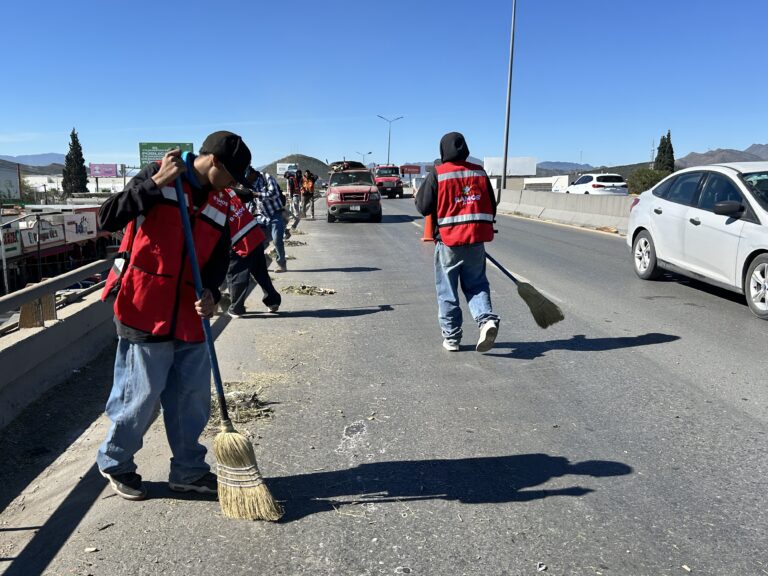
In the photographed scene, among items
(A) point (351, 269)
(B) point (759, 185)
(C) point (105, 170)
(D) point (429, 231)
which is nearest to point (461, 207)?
(D) point (429, 231)

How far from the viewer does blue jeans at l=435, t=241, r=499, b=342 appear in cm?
609

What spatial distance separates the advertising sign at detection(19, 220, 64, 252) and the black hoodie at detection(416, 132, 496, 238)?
1207cm

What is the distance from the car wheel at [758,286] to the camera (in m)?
7.23

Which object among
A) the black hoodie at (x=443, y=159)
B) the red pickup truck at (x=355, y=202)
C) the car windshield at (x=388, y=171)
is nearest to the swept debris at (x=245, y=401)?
the black hoodie at (x=443, y=159)

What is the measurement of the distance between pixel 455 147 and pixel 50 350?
12.0ft

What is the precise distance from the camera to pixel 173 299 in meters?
3.16

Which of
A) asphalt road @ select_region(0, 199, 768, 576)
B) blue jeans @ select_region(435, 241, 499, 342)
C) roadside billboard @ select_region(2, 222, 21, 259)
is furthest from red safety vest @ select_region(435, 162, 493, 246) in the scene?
roadside billboard @ select_region(2, 222, 21, 259)

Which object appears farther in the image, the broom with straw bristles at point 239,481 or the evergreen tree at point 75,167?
the evergreen tree at point 75,167

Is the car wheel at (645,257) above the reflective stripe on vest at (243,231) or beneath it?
beneath

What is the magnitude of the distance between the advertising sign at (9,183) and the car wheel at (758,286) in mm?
48449

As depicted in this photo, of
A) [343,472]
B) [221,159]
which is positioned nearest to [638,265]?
[343,472]

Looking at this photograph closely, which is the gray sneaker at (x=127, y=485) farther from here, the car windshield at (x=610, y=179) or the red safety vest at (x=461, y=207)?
the car windshield at (x=610, y=179)

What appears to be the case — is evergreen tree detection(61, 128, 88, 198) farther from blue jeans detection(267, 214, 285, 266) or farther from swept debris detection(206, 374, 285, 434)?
swept debris detection(206, 374, 285, 434)

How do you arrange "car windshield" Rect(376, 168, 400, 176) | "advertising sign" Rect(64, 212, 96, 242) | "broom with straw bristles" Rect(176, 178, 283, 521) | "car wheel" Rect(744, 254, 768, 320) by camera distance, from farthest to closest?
1. "car windshield" Rect(376, 168, 400, 176)
2. "advertising sign" Rect(64, 212, 96, 242)
3. "car wheel" Rect(744, 254, 768, 320)
4. "broom with straw bristles" Rect(176, 178, 283, 521)
